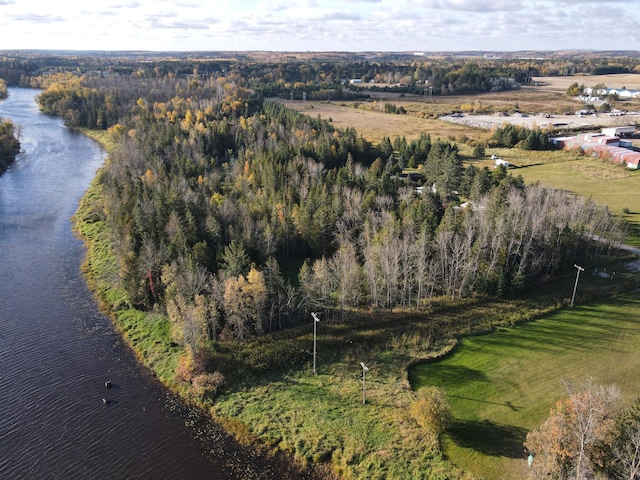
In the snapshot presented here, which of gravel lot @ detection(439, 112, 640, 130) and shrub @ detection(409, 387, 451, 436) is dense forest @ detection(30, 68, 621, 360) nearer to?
shrub @ detection(409, 387, 451, 436)

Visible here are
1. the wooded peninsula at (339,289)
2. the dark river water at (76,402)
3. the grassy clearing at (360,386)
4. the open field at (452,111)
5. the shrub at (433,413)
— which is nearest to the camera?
the grassy clearing at (360,386)

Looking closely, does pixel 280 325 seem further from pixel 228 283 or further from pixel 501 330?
pixel 501 330

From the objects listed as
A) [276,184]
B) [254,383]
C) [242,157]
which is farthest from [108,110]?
[254,383]

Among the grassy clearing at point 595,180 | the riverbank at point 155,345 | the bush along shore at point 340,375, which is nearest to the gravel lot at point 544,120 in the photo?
the grassy clearing at point 595,180

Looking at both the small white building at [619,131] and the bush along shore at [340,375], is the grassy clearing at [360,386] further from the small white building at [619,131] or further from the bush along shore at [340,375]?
the small white building at [619,131]

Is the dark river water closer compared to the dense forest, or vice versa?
the dark river water

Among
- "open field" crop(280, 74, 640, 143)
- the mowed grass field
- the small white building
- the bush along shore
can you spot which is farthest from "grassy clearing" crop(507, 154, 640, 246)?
the bush along shore
